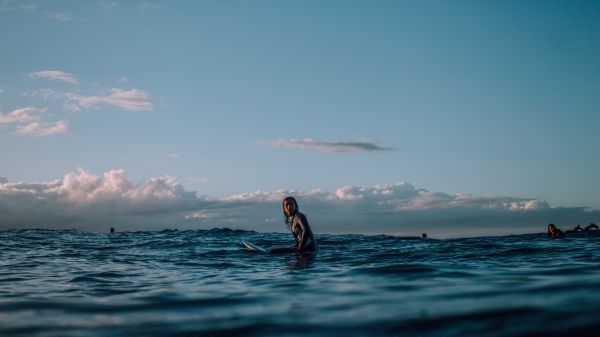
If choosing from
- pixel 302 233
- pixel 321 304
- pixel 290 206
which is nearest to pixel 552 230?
pixel 302 233

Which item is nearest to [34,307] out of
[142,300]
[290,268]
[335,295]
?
[142,300]

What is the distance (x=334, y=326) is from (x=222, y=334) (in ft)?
3.35

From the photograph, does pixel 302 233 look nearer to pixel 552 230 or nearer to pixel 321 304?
pixel 321 304

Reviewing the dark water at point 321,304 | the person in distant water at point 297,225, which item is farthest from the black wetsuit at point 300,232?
the dark water at point 321,304

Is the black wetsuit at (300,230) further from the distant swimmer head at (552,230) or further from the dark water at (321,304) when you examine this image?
the distant swimmer head at (552,230)

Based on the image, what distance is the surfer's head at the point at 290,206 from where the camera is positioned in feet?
46.0

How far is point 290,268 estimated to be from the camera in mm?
10008

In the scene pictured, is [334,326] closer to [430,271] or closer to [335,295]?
[335,295]

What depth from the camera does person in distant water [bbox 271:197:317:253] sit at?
46.3ft

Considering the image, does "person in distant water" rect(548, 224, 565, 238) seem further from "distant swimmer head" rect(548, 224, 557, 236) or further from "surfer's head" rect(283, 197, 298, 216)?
"surfer's head" rect(283, 197, 298, 216)

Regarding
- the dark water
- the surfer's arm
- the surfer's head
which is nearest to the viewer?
the dark water

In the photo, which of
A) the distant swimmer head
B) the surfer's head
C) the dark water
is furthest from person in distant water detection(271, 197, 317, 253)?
the distant swimmer head

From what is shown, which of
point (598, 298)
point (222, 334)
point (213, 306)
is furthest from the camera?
point (213, 306)

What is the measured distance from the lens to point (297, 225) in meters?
14.3
